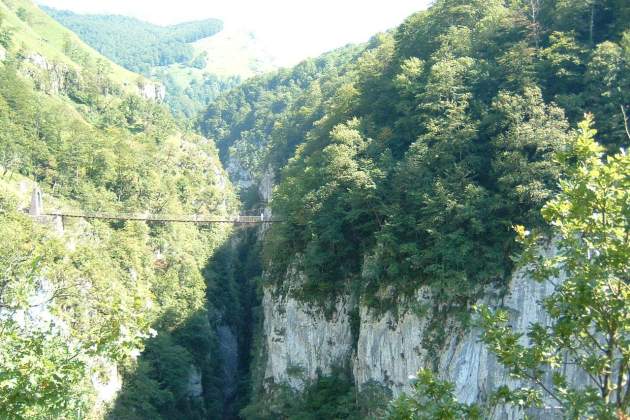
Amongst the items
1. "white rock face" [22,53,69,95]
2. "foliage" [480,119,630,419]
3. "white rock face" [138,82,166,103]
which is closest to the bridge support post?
"foliage" [480,119,630,419]

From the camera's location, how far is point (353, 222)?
26.7 metres

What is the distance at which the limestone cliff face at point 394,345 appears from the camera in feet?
65.5

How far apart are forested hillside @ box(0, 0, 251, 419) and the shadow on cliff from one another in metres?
0.12

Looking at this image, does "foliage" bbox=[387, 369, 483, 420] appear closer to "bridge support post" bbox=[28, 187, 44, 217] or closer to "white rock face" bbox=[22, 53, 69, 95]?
"bridge support post" bbox=[28, 187, 44, 217]

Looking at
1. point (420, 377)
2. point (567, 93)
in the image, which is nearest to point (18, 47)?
point (567, 93)

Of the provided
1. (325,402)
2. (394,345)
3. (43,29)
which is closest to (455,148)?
(394,345)

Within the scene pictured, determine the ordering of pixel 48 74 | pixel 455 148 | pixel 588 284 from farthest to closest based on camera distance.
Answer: pixel 48 74
pixel 455 148
pixel 588 284

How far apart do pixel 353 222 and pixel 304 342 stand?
6.63m

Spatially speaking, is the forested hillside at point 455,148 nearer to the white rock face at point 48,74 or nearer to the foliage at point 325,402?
the foliage at point 325,402

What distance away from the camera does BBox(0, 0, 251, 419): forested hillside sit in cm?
679

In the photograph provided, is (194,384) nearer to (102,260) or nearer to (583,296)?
(102,260)

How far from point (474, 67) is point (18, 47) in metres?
62.0

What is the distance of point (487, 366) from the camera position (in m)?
20.1

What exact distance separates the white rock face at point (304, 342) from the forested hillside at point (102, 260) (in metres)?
6.63
